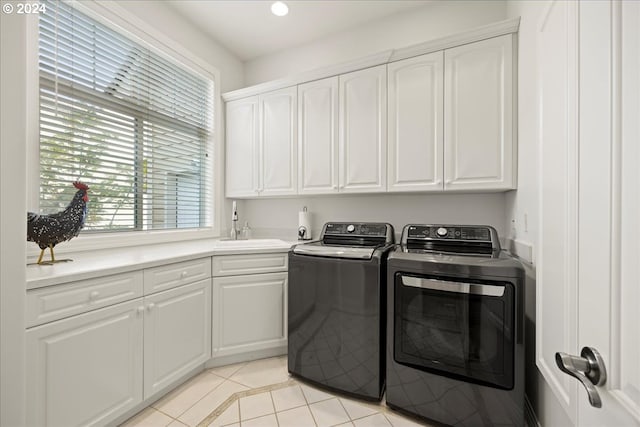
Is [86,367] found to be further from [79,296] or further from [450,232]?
[450,232]

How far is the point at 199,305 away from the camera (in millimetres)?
1896

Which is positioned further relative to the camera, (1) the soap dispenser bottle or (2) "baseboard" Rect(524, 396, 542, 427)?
(1) the soap dispenser bottle

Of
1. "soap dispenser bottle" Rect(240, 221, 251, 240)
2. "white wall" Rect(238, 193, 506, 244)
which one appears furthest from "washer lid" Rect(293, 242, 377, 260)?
"soap dispenser bottle" Rect(240, 221, 251, 240)

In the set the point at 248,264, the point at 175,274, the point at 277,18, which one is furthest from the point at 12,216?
the point at 277,18

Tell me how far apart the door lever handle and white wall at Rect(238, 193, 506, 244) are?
1771 millimetres

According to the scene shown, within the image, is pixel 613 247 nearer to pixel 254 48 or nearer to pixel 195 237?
pixel 195 237

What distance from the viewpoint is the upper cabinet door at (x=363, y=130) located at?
214 cm

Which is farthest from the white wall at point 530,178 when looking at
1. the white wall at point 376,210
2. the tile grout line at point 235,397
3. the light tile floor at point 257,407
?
the tile grout line at point 235,397

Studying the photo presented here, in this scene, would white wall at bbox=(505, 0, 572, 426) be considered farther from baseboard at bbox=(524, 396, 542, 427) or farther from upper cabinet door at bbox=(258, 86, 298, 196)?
upper cabinet door at bbox=(258, 86, 298, 196)

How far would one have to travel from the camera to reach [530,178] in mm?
1448

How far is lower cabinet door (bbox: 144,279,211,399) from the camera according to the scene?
5.14ft

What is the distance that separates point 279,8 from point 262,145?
3.72ft

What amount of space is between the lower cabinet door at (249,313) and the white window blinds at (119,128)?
0.87m

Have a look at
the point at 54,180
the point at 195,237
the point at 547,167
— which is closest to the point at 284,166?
the point at 195,237
